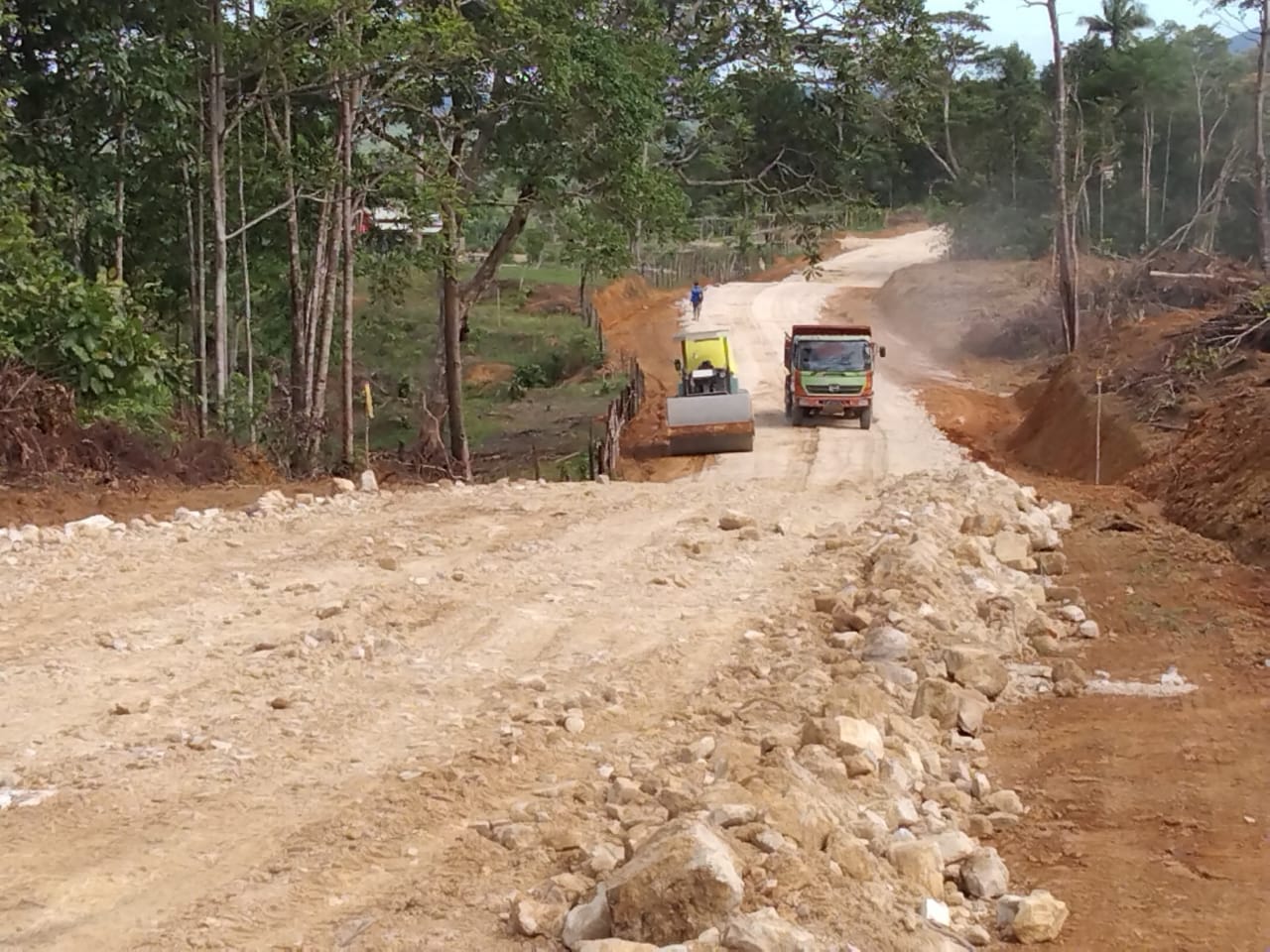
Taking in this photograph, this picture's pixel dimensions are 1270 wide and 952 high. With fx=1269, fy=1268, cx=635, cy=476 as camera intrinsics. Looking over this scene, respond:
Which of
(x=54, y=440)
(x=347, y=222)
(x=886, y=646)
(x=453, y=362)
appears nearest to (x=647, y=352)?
(x=453, y=362)

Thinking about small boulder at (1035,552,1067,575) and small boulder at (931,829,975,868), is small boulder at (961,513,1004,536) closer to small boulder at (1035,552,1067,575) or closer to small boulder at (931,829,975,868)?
small boulder at (1035,552,1067,575)

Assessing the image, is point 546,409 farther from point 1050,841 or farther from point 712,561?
point 1050,841

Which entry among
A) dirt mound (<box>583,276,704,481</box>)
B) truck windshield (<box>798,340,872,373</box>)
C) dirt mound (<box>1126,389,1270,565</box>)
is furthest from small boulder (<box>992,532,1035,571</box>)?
truck windshield (<box>798,340,872,373</box>)

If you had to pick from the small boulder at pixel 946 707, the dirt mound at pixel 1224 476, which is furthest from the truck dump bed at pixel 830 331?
the small boulder at pixel 946 707

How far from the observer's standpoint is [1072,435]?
2392 cm

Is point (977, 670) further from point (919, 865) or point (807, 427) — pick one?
point (807, 427)

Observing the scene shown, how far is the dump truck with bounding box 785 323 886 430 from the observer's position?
2773cm

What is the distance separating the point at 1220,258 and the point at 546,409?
1848 cm

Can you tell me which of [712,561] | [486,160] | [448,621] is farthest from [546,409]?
[448,621]

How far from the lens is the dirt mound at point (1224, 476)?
13031 millimetres

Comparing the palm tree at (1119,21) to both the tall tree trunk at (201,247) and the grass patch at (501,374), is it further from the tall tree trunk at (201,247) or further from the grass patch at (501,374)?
the tall tree trunk at (201,247)

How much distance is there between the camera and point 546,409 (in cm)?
3588

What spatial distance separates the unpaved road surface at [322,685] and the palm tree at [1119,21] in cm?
5086

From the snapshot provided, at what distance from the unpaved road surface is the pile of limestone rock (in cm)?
43
